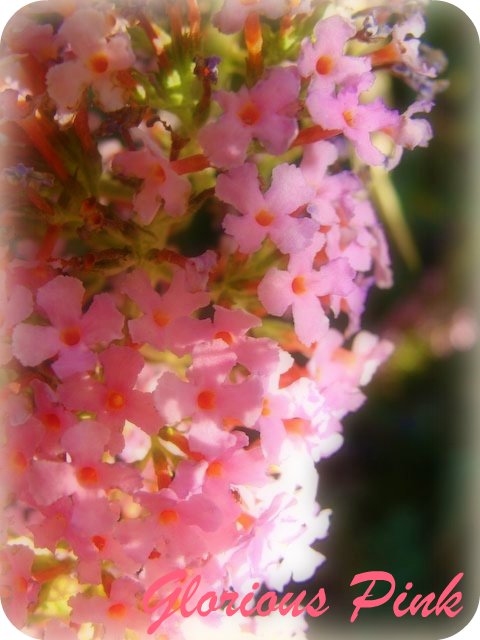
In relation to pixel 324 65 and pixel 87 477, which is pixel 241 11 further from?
pixel 87 477

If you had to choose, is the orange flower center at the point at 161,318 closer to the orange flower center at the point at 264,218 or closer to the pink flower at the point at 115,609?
the orange flower center at the point at 264,218

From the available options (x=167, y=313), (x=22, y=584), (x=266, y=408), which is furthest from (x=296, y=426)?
(x=22, y=584)

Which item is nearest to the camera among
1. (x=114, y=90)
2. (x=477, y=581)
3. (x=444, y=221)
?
(x=114, y=90)

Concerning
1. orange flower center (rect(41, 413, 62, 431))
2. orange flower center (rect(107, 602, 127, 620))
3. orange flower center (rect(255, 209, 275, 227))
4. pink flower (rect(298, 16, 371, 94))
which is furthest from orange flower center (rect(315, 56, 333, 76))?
orange flower center (rect(107, 602, 127, 620))

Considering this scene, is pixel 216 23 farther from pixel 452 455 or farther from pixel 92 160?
pixel 452 455

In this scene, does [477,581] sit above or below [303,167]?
below

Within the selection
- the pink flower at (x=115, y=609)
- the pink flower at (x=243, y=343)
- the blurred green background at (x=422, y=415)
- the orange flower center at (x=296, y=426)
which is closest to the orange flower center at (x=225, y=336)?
the pink flower at (x=243, y=343)

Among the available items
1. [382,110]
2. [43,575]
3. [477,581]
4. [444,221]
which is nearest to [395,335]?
[444,221]
